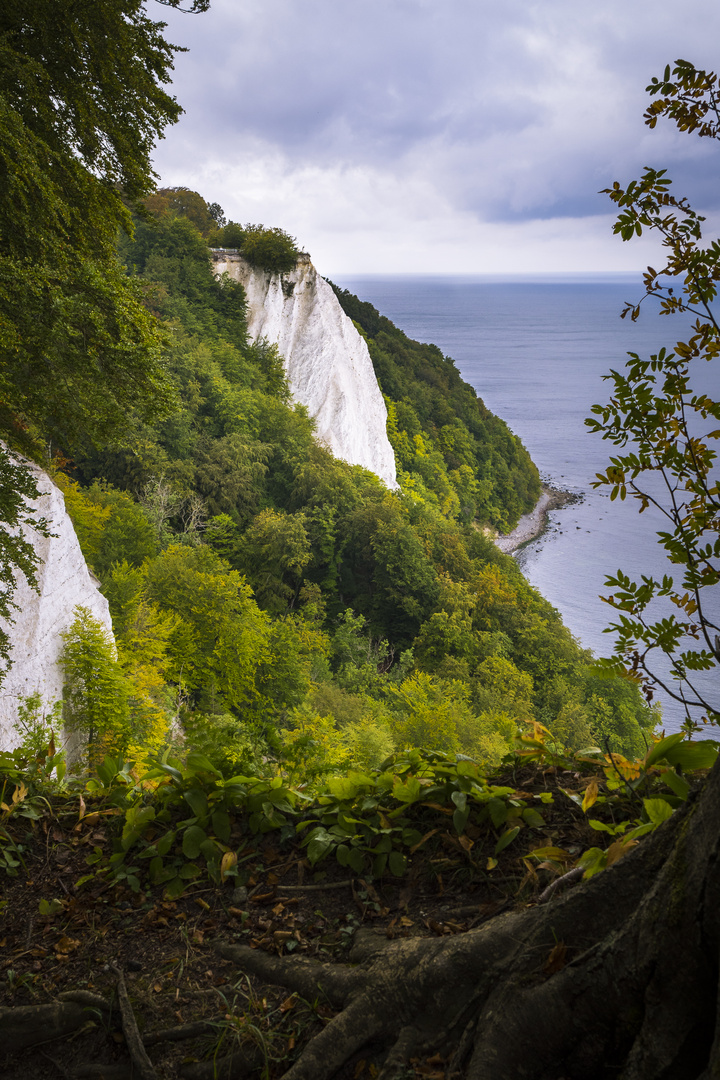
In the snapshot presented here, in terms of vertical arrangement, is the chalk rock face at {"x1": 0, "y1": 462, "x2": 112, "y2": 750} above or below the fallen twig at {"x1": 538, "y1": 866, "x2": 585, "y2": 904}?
below

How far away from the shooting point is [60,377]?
19.7ft

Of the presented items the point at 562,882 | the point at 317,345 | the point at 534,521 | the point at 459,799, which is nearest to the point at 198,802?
the point at 459,799

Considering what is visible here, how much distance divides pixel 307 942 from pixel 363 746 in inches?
570

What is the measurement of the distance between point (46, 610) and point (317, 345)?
36.8 meters

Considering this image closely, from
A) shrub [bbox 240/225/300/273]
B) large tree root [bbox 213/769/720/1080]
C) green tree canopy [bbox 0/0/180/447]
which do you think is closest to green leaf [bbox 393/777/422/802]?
large tree root [bbox 213/769/720/1080]

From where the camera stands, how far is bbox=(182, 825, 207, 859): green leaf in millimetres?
2666

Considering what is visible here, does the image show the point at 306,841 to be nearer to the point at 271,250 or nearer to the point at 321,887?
the point at 321,887

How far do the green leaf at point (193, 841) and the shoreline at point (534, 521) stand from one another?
4714cm

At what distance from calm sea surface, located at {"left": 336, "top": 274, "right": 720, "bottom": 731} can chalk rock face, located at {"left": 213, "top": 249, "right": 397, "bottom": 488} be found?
Answer: 16.5 m

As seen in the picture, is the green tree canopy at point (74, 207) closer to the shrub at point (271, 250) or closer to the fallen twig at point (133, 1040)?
the fallen twig at point (133, 1040)

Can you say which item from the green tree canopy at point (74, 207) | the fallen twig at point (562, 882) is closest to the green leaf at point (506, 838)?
the fallen twig at point (562, 882)

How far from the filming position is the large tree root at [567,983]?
137 cm

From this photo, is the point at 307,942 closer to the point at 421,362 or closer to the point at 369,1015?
the point at 369,1015

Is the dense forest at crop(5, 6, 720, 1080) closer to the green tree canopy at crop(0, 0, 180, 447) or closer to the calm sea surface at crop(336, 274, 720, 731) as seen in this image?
the green tree canopy at crop(0, 0, 180, 447)
